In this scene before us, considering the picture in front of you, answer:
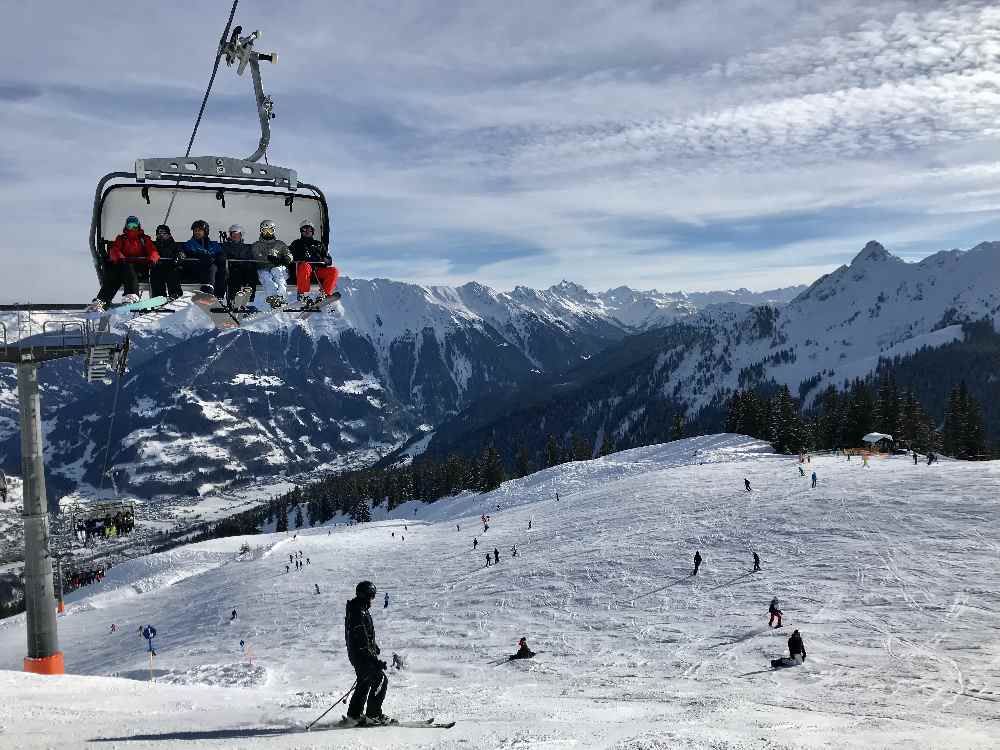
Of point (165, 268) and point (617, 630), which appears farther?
point (617, 630)

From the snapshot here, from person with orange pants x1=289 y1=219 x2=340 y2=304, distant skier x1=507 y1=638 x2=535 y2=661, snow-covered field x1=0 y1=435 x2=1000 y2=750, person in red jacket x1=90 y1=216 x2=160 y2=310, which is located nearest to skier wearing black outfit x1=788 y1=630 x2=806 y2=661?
snow-covered field x1=0 y1=435 x2=1000 y2=750

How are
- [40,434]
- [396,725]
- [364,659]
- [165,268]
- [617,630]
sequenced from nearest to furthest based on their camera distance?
[364,659] < [396,725] < [165,268] < [40,434] < [617,630]

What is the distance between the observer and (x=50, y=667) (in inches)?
549

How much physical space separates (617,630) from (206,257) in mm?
20632

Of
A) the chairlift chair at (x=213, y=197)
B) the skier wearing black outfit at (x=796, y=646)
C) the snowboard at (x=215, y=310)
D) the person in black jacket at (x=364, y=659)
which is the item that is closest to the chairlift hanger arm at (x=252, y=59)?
the chairlift chair at (x=213, y=197)

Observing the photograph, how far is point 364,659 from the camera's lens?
8.15 meters

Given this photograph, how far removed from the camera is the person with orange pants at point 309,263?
12.4m

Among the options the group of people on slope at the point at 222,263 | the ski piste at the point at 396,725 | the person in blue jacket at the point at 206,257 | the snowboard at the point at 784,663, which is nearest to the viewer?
the ski piste at the point at 396,725

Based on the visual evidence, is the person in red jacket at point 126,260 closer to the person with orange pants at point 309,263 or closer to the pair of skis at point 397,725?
the person with orange pants at point 309,263

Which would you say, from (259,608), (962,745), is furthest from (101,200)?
(259,608)

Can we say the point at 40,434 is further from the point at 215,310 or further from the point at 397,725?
the point at 397,725

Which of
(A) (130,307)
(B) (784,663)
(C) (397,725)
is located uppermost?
(A) (130,307)

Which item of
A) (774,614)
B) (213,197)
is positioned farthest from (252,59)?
(774,614)

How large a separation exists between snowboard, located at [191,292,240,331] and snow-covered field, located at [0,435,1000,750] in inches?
256
